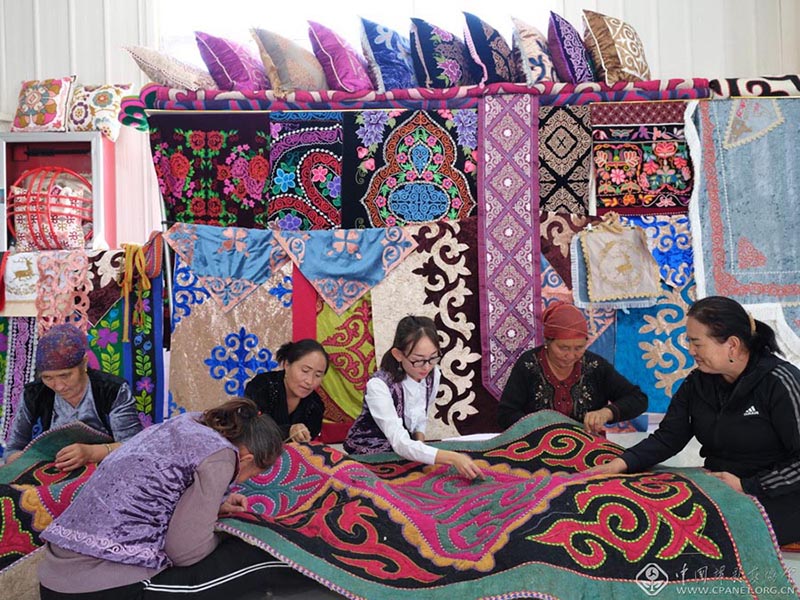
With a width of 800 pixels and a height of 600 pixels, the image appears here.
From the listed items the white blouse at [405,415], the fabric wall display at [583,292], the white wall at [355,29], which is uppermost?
the white wall at [355,29]

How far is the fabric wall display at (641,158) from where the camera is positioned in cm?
438

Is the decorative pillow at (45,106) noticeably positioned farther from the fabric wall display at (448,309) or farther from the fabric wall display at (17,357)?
the fabric wall display at (448,309)

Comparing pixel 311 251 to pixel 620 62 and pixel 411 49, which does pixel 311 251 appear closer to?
pixel 411 49

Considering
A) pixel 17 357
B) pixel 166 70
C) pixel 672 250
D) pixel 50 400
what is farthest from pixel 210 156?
pixel 672 250

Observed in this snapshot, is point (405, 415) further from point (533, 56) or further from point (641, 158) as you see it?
point (533, 56)

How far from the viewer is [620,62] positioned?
439cm

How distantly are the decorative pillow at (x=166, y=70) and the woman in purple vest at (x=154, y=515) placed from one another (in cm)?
284

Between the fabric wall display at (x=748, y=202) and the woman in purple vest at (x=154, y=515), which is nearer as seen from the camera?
the woman in purple vest at (x=154, y=515)

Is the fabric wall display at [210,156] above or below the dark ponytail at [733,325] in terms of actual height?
above

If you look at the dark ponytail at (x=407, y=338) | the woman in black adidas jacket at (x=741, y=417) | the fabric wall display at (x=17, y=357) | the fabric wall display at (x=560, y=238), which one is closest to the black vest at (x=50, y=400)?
the dark ponytail at (x=407, y=338)

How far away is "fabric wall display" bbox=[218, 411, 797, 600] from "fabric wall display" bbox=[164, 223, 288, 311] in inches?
69.6

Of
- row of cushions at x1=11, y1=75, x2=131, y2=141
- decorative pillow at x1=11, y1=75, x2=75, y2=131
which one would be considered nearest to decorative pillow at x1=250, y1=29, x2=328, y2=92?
row of cushions at x1=11, y1=75, x2=131, y2=141

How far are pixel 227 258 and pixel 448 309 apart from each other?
1257 millimetres

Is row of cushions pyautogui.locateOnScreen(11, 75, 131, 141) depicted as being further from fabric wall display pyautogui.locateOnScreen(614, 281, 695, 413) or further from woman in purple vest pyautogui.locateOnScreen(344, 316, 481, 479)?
fabric wall display pyautogui.locateOnScreen(614, 281, 695, 413)
